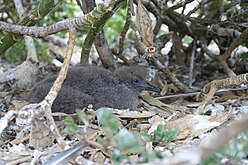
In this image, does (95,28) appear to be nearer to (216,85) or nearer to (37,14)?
(37,14)

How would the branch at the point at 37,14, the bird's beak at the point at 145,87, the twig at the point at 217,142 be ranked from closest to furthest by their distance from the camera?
the twig at the point at 217,142 < the branch at the point at 37,14 < the bird's beak at the point at 145,87

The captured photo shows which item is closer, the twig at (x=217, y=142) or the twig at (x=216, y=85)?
the twig at (x=217, y=142)

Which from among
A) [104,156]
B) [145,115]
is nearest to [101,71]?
[145,115]

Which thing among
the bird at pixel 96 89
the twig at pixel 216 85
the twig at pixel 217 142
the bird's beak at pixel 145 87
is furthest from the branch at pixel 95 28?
the twig at pixel 217 142

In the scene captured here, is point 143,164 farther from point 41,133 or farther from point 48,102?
point 41,133

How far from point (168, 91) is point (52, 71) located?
88cm

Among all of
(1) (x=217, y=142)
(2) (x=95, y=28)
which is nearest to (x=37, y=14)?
(2) (x=95, y=28)

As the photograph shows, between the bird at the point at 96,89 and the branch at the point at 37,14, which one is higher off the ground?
the branch at the point at 37,14

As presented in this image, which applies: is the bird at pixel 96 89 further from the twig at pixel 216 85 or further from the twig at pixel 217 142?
the twig at pixel 217 142

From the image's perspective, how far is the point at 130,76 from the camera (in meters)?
3.25

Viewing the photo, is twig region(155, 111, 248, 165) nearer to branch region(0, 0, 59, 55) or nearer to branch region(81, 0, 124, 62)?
branch region(81, 0, 124, 62)

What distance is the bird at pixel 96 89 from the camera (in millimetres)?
2717

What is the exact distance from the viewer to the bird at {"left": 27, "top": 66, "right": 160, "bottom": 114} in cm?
272

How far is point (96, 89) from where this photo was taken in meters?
2.93
